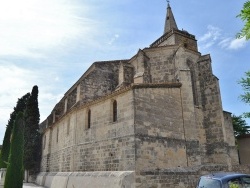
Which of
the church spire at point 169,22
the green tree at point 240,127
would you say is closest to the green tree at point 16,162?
the church spire at point 169,22

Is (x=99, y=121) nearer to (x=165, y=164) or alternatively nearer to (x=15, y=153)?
(x=165, y=164)

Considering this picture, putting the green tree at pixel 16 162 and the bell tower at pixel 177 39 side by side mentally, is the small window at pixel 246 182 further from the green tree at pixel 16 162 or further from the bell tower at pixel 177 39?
the bell tower at pixel 177 39

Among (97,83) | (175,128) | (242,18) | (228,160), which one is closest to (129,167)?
(175,128)

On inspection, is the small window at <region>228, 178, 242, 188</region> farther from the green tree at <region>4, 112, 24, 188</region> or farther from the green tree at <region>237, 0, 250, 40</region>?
the green tree at <region>4, 112, 24, 188</region>

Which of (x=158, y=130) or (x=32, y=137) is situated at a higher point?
(x=32, y=137)

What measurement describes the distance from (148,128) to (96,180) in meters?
3.79

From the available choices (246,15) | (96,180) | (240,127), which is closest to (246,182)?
(246,15)

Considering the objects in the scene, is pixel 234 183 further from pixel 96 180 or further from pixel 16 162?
pixel 16 162

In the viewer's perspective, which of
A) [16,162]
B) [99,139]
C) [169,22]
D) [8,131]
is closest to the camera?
[99,139]

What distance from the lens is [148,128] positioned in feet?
39.4

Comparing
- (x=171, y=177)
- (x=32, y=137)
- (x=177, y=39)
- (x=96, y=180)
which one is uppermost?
(x=177, y=39)

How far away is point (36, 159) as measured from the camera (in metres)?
25.7

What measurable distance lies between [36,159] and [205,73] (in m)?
19.5

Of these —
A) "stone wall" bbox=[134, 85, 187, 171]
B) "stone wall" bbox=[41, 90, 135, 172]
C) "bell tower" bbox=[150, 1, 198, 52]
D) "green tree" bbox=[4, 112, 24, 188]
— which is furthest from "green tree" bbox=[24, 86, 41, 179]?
"stone wall" bbox=[134, 85, 187, 171]
